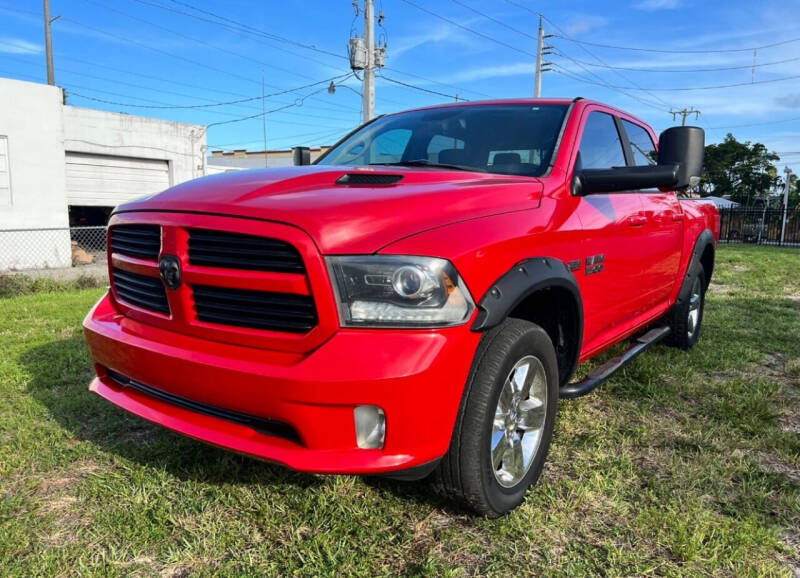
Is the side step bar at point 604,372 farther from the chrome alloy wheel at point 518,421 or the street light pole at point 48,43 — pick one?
the street light pole at point 48,43

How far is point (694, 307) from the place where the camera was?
16.7ft

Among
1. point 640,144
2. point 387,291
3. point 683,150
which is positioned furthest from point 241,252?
point 640,144

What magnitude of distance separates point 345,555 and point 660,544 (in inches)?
47.1

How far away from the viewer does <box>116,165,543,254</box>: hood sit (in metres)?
1.96

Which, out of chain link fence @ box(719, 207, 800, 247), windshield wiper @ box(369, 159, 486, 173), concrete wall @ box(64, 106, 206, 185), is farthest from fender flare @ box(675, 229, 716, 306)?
chain link fence @ box(719, 207, 800, 247)

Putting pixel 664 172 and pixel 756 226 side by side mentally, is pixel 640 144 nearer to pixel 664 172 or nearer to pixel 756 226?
pixel 664 172

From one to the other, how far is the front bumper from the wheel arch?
16 centimetres

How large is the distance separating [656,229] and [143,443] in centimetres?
336

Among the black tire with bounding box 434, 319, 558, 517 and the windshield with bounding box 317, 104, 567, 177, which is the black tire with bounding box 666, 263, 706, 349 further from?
the black tire with bounding box 434, 319, 558, 517

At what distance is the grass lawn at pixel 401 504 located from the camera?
6.98 feet

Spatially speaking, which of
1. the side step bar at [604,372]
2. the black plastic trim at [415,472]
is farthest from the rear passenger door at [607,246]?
the black plastic trim at [415,472]

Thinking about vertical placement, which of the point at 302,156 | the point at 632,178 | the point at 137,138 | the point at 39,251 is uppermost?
the point at 137,138

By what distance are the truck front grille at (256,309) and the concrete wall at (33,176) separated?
13.3m

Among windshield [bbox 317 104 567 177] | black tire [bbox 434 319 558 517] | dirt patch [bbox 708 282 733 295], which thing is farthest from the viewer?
dirt patch [bbox 708 282 733 295]
